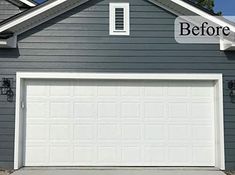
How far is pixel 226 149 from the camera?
9023 millimetres

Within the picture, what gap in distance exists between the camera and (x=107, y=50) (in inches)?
362

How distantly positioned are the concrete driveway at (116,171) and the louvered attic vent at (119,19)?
11.3ft

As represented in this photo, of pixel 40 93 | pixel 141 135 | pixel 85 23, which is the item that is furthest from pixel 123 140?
pixel 85 23

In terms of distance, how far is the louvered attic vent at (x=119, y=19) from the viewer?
9.23 m

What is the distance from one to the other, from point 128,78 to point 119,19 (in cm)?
154

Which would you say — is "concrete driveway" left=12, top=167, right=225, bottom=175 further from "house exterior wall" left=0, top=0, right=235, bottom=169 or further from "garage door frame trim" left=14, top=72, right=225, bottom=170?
"house exterior wall" left=0, top=0, right=235, bottom=169

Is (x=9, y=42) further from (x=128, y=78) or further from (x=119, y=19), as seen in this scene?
(x=128, y=78)

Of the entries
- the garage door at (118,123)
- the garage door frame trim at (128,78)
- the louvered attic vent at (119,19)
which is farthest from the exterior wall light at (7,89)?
the louvered attic vent at (119,19)

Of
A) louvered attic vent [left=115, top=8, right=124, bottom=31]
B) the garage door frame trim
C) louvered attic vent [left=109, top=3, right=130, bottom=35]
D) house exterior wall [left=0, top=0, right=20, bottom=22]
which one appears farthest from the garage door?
house exterior wall [left=0, top=0, right=20, bottom=22]

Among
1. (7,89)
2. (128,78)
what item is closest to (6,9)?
(7,89)

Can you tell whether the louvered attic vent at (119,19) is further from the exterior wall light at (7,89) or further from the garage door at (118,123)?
the exterior wall light at (7,89)

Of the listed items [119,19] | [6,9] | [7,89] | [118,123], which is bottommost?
[118,123]

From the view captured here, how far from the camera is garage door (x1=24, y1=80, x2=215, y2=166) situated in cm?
916

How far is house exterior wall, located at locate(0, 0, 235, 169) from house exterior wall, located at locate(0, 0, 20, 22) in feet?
10.2
